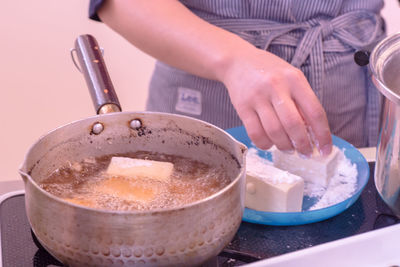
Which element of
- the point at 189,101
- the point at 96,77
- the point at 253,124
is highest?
the point at 96,77

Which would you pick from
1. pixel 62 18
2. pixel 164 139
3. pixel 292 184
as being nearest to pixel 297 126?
pixel 292 184

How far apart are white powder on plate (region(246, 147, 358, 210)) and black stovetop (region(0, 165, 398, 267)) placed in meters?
Answer: 0.04

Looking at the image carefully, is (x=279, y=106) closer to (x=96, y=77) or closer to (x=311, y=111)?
(x=311, y=111)

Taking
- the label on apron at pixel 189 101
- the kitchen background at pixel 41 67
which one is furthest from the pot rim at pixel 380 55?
the kitchen background at pixel 41 67

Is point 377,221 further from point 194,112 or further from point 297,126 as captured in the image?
point 194,112

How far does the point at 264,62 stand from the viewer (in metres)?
0.88

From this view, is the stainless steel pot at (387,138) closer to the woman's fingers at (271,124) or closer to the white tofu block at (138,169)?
the woman's fingers at (271,124)

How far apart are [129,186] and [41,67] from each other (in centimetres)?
172

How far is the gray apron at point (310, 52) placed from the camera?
116 centimetres

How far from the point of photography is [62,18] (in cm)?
217

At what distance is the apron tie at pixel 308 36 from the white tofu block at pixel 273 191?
1.35 ft

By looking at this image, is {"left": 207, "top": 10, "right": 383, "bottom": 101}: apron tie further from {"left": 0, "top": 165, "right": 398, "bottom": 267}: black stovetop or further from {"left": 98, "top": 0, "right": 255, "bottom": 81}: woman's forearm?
{"left": 0, "top": 165, "right": 398, "bottom": 267}: black stovetop

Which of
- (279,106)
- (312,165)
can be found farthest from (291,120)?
(312,165)

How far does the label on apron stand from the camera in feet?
4.13
